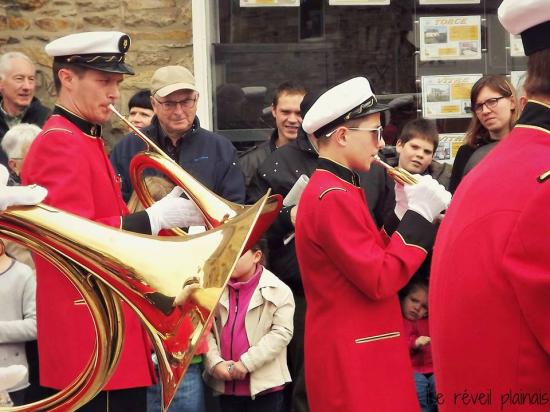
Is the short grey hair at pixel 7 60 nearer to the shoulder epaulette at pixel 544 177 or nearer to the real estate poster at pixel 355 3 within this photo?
the real estate poster at pixel 355 3

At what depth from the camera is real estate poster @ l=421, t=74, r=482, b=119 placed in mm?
7453

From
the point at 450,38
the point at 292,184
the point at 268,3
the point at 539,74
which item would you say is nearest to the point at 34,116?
the point at 268,3

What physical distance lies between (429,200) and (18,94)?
3.24 m

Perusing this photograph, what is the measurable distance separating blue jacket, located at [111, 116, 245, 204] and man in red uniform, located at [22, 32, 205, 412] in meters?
1.59

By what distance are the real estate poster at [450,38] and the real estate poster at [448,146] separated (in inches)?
19.8

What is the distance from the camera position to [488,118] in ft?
19.5

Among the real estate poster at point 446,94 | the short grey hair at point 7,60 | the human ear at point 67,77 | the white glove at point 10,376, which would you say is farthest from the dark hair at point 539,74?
the real estate poster at point 446,94

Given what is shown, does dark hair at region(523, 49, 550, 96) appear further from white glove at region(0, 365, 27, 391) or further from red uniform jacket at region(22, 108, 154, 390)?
red uniform jacket at region(22, 108, 154, 390)

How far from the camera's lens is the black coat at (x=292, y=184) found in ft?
19.0

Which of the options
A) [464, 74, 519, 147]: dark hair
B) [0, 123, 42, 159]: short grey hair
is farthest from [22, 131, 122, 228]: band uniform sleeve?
[464, 74, 519, 147]: dark hair

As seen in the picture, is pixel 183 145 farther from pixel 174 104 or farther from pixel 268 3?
pixel 268 3

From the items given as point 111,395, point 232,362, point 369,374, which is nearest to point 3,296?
point 232,362

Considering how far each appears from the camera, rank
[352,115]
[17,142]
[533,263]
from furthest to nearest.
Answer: [17,142]
[352,115]
[533,263]

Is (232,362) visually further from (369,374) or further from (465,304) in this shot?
(465,304)
